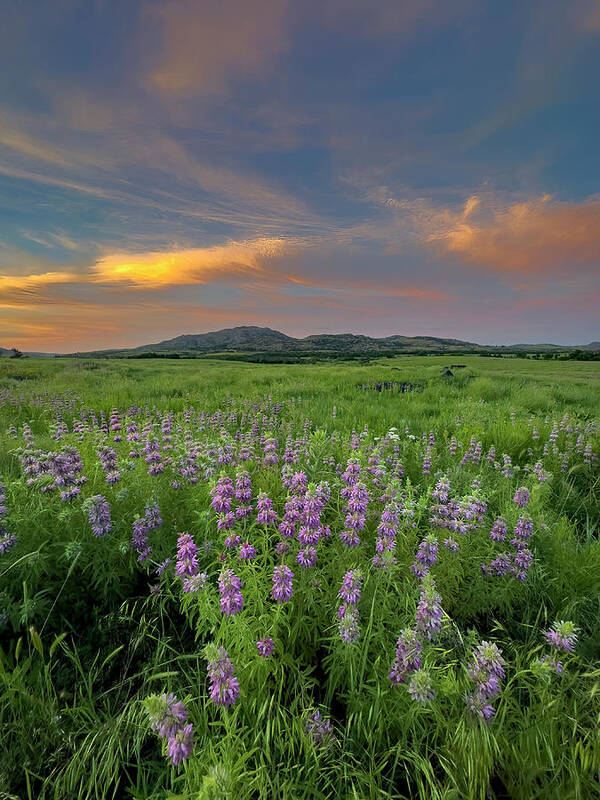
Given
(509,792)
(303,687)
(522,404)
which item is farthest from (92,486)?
(522,404)

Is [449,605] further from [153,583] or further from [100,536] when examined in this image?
[100,536]

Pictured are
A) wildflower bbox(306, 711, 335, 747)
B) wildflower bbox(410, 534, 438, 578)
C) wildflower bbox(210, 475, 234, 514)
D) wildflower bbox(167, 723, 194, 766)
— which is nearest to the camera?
wildflower bbox(167, 723, 194, 766)

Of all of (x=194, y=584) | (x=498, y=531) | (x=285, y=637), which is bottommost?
(x=285, y=637)

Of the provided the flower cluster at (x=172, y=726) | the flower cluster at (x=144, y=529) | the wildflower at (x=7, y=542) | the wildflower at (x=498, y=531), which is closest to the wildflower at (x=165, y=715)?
the flower cluster at (x=172, y=726)

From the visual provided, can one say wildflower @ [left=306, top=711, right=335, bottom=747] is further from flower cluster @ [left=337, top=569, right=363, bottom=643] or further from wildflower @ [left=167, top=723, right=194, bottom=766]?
wildflower @ [left=167, top=723, right=194, bottom=766]

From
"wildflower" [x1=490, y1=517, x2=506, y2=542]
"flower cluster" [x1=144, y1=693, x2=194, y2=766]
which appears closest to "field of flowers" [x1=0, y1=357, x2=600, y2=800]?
"flower cluster" [x1=144, y1=693, x2=194, y2=766]

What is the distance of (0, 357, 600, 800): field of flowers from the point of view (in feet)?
6.61

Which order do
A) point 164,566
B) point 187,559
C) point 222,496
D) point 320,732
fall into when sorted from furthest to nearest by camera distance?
point 164,566 < point 222,496 < point 187,559 < point 320,732

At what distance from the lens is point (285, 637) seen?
293cm

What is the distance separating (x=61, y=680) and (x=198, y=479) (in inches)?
96.1

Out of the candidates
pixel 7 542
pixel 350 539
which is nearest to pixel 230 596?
pixel 350 539

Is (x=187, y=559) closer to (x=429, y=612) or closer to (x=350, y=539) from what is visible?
(x=350, y=539)

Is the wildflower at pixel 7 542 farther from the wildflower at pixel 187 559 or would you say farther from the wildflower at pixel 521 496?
the wildflower at pixel 521 496

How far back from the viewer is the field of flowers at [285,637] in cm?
202
